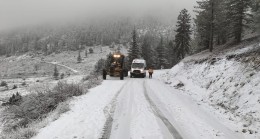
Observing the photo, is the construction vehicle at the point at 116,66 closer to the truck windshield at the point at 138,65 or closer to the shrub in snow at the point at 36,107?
the truck windshield at the point at 138,65

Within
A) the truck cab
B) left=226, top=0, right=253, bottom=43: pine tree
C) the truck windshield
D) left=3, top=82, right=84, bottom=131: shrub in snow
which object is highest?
left=226, top=0, right=253, bottom=43: pine tree

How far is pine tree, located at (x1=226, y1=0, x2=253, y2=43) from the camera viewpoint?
1249 inches

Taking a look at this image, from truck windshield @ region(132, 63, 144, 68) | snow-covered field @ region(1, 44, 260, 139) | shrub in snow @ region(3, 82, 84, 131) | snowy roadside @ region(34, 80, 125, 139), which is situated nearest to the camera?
snowy roadside @ region(34, 80, 125, 139)

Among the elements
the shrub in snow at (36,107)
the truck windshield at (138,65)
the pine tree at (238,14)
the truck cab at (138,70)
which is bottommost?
the shrub in snow at (36,107)

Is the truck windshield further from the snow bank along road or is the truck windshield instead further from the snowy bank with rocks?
the snow bank along road

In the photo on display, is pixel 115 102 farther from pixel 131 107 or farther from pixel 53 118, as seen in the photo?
pixel 53 118

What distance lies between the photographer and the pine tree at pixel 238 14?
1249 inches

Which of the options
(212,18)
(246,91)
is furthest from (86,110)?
(212,18)

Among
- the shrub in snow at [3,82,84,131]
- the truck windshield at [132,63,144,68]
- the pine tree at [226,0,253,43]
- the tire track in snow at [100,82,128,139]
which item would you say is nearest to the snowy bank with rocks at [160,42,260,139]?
the tire track in snow at [100,82,128,139]

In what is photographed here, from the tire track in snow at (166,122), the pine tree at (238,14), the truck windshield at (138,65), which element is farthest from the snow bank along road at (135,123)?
the truck windshield at (138,65)

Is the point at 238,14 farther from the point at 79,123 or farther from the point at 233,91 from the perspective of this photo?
the point at 79,123

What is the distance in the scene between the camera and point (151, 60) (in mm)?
77438

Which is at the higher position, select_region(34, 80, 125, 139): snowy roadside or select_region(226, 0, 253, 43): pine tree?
select_region(226, 0, 253, 43): pine tree

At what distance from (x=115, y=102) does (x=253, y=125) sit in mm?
7388
